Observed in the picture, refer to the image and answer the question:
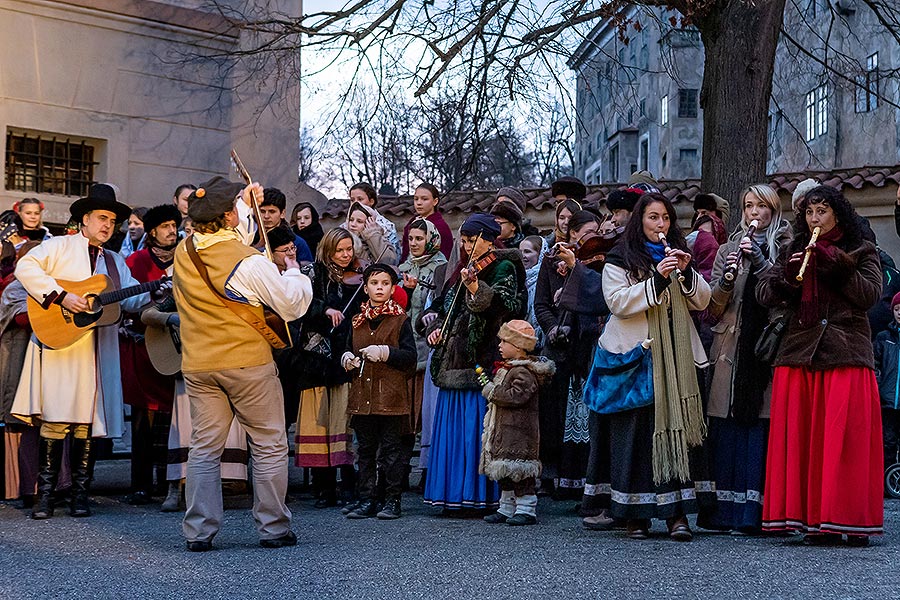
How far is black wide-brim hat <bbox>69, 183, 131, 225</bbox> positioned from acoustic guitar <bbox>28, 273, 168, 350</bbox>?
0.47 m

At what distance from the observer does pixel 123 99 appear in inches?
557

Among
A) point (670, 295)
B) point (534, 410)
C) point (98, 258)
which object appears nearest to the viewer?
point (670, 295)

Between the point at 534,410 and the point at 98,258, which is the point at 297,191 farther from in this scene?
the point at 534,410

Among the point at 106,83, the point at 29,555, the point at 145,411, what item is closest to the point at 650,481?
the point at 29,555

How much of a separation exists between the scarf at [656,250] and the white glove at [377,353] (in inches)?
74.6

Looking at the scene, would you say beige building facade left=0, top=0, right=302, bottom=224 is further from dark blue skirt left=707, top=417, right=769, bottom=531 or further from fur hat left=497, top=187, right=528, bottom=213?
dark blue skirt left=707, top=417, right=769, bottom=531

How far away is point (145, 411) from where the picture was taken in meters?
9.11

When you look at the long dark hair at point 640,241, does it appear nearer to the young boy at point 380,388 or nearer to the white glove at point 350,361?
the young boy at point 380,388

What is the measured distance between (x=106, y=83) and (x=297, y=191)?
290 cm

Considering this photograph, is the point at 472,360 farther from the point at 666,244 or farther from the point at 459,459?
the point at 666,244

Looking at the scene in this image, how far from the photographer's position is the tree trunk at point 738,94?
12.4m

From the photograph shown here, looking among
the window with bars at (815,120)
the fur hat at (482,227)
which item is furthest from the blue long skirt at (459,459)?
the window with bars at (815,120)

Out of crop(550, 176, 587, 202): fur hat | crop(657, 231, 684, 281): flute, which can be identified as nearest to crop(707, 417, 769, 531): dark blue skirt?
crop(657, 231, 684, 281): flute

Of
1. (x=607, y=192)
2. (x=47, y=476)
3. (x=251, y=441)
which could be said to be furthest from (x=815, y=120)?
(x=251, y=441)
